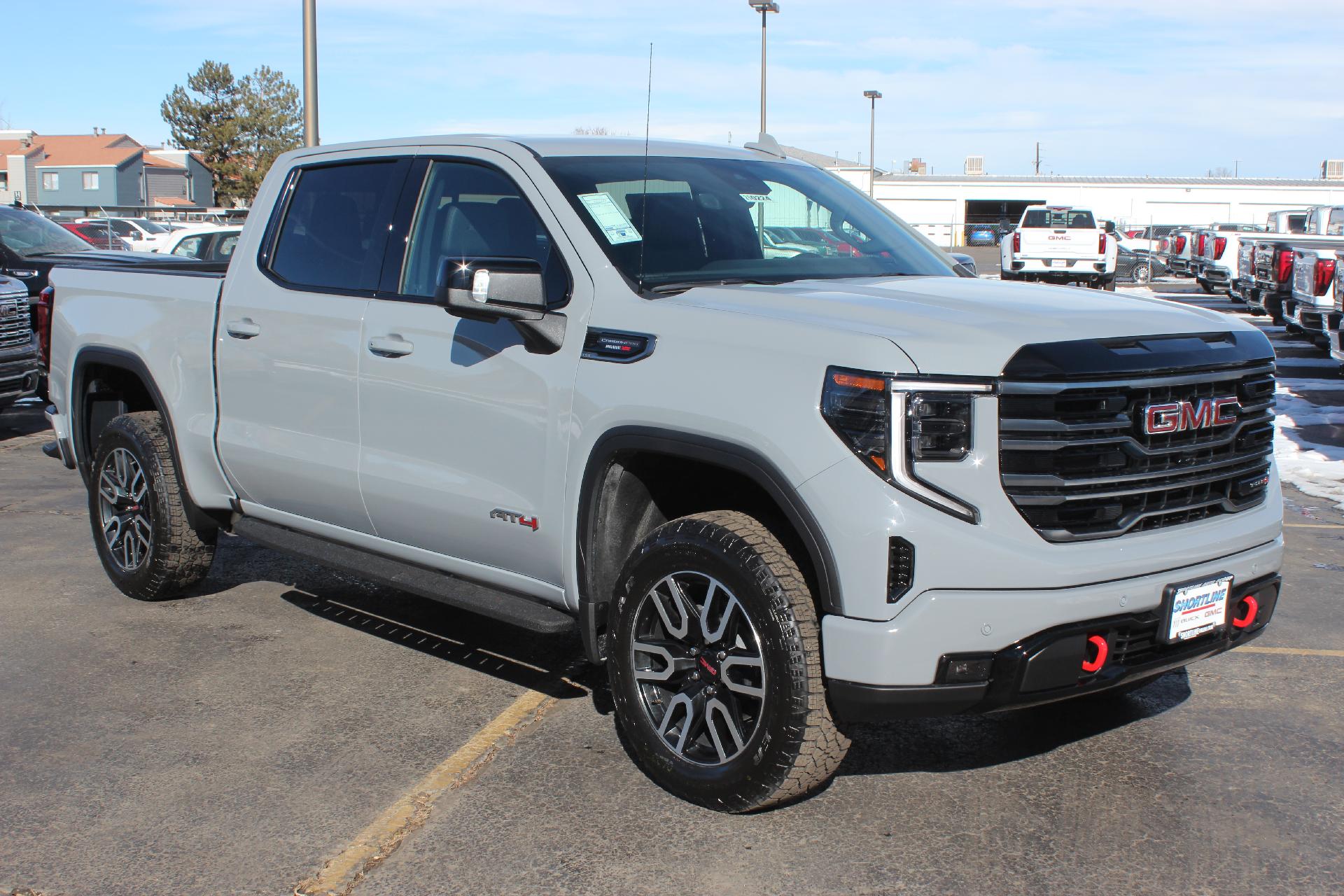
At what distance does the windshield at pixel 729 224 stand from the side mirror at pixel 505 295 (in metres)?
0.29

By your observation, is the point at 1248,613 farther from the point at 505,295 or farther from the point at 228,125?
the point at 228,125

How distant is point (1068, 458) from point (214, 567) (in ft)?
16.3

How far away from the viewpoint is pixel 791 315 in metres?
3.69

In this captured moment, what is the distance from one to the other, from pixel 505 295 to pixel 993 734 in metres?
2.22

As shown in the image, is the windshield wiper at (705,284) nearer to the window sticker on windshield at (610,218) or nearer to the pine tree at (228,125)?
the window sticker on windshield at (610,218)

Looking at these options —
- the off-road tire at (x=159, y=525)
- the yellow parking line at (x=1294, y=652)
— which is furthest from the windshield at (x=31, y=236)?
the yellow parking line at (x=1294, y=652)

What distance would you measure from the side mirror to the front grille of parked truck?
147cm

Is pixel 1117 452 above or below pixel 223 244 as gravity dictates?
below

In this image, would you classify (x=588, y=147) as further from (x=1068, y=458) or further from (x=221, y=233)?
(x=221, y=233)

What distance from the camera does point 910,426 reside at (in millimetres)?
3340

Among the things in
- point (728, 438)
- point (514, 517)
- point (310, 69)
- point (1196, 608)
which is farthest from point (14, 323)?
point (1196, 608)

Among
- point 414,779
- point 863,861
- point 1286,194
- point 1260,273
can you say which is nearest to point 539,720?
point 414,779

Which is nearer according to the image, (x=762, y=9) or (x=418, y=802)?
(x=418, y=802)

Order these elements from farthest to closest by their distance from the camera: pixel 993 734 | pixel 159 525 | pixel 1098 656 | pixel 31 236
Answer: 1. pixel 31 236
2. pixel 159 525
3. pixel 993 734
4. pixel 1098 656
